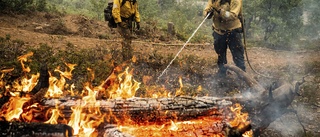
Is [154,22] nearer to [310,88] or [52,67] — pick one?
[52,67]

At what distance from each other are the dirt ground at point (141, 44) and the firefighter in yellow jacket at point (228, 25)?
3.89 feet

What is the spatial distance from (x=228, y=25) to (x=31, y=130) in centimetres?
578

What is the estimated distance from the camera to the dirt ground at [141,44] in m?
8.70

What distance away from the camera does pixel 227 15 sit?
6.72 meters

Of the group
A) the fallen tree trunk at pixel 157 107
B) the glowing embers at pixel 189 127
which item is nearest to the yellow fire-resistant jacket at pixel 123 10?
the fallen tree trunk at pixel 157 107

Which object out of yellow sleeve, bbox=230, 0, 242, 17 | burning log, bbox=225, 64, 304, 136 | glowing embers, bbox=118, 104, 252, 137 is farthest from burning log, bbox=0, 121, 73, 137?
yellow sleeve, bbox=230, 0, 242, 17

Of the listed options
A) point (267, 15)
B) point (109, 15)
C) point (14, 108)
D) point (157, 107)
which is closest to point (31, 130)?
point (14, 108)

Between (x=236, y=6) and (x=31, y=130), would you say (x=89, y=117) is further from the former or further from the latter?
(x=236, y=6)

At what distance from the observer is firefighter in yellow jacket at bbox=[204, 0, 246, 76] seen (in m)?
6.89

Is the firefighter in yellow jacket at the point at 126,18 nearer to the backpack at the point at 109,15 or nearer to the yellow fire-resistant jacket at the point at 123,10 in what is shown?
the yellow fire-resistant jacket at the point at 123,10

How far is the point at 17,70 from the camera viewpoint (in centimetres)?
649

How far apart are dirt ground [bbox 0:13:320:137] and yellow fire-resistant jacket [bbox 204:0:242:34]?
1794mm

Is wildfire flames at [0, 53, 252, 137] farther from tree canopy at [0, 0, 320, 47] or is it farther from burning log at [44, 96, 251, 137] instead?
tree canopy at [0, 0, 320, 47]

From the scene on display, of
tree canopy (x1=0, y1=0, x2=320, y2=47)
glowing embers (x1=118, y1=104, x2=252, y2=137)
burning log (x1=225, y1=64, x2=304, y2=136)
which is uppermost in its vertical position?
tree canopy (x1=0, y1=0, x2=320, y2=47)
